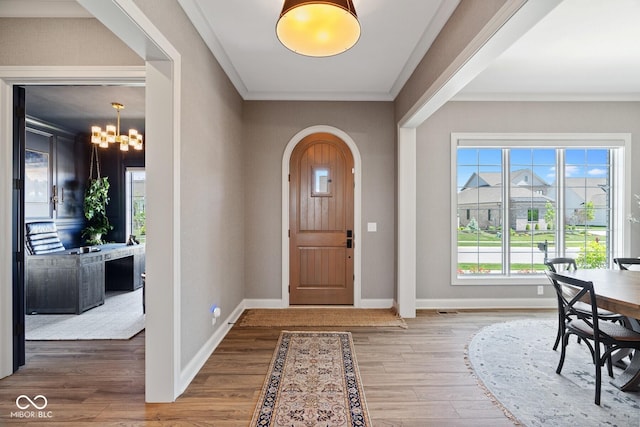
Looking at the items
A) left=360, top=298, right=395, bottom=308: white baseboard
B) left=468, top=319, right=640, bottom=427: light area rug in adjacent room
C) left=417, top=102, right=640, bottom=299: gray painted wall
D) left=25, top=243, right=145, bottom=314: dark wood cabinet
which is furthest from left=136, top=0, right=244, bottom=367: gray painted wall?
left=417, top=102, right=640, bottom=299: gray painted wall

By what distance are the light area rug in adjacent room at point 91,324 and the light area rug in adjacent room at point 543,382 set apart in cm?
353

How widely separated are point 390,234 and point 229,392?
2.77 metres

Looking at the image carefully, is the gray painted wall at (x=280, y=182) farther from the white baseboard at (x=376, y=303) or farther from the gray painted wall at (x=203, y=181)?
the gray painted wall at (x=203, y=181)

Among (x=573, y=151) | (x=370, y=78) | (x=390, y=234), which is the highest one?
(x=370, y=78)

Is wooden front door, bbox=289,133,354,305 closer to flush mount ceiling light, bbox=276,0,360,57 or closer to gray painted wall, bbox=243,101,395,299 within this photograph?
gray painted wall, bbox=243,101,395,299

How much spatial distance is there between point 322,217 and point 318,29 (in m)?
2.70

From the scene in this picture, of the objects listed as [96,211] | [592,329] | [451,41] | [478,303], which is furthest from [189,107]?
[96,211]

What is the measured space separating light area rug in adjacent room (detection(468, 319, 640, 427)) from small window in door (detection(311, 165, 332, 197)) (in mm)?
2465

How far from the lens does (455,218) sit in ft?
14.0

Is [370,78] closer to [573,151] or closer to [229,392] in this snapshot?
[573,151]

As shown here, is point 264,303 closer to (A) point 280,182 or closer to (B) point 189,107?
(A) point 280,182

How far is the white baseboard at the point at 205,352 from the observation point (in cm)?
236

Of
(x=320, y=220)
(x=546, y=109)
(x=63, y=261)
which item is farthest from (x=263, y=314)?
(x=546, y=109)

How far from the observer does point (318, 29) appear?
188 cm
